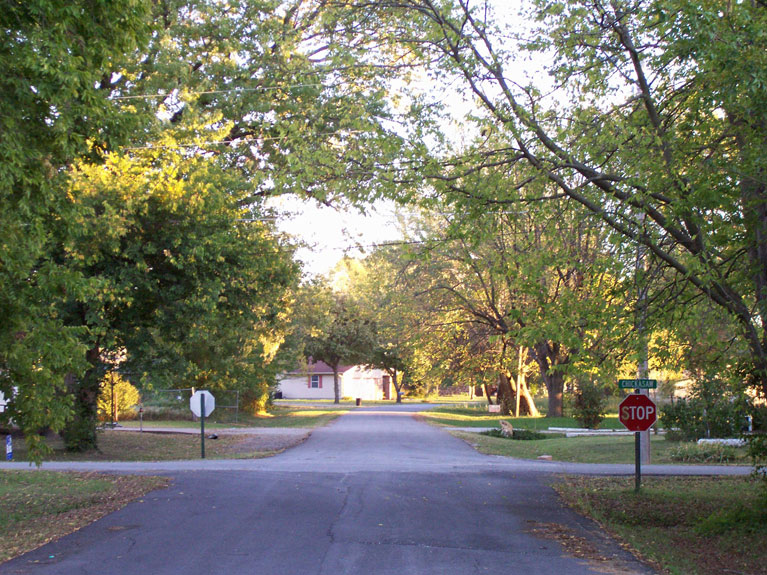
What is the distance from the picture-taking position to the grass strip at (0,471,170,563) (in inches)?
357

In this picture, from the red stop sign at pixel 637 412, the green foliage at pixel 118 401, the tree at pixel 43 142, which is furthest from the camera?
the green foliage at pixel 118 401

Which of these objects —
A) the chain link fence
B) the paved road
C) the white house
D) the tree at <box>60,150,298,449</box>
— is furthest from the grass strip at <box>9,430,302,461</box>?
the white house

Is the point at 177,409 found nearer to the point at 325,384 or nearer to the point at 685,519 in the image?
the point at 685,519

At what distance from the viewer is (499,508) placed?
37.6ft

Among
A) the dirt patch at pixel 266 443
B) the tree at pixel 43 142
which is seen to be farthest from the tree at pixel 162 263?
the tree at pixel 43 142

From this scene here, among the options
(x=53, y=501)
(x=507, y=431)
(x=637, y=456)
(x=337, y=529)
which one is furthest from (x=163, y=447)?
(x=637, y=456)

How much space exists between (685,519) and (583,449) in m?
12.7

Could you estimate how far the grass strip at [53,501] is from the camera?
9.07 meters

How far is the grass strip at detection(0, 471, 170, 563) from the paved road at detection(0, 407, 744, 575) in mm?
357

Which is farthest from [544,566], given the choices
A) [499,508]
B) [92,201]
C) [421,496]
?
[92,201]

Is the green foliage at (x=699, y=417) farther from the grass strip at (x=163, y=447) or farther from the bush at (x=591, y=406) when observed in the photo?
the grass strip at (x=163, y=447)

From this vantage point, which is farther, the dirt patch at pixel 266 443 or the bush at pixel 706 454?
the dirt patch at pixel 266 443

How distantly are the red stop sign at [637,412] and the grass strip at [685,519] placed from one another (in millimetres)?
1277

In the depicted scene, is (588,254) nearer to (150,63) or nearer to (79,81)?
(79,81)
